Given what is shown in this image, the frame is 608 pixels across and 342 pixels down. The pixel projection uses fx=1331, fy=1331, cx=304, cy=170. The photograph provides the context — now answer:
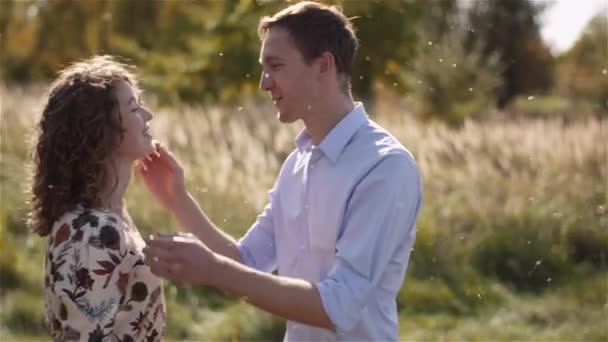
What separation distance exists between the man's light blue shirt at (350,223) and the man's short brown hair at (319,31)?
0.16 metres

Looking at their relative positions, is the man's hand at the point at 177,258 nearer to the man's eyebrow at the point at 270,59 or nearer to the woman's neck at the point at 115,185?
the woman's neck at the point at 115,185

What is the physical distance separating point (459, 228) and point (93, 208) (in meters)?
7.29

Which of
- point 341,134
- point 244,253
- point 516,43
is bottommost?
point 516,43

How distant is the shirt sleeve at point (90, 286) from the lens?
3.45 m

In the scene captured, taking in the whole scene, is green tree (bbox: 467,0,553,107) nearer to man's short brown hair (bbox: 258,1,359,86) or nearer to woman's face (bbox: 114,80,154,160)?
man's short brown hair (bbox: 258,1,359,86)

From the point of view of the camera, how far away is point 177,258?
3186 mm

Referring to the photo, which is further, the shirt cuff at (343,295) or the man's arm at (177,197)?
the man's arm at (177,197)

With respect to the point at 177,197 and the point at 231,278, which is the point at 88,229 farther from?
the point at 177,197

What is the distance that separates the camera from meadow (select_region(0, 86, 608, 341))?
29.3ft

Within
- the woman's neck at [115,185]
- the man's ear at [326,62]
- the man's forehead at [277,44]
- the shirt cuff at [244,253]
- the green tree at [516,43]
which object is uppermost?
the man's forehead at [277,44]

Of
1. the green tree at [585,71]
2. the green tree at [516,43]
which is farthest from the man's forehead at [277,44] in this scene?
the green tree at [516,43]

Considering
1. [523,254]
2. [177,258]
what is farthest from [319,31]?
[523,254]

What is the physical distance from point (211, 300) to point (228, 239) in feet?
17.0

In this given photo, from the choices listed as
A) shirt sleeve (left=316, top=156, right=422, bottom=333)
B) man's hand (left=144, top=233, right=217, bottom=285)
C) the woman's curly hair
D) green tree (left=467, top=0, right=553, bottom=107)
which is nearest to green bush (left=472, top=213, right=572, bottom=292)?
shirt sleeve (left=316, top=156, right=422, bottom=333)
